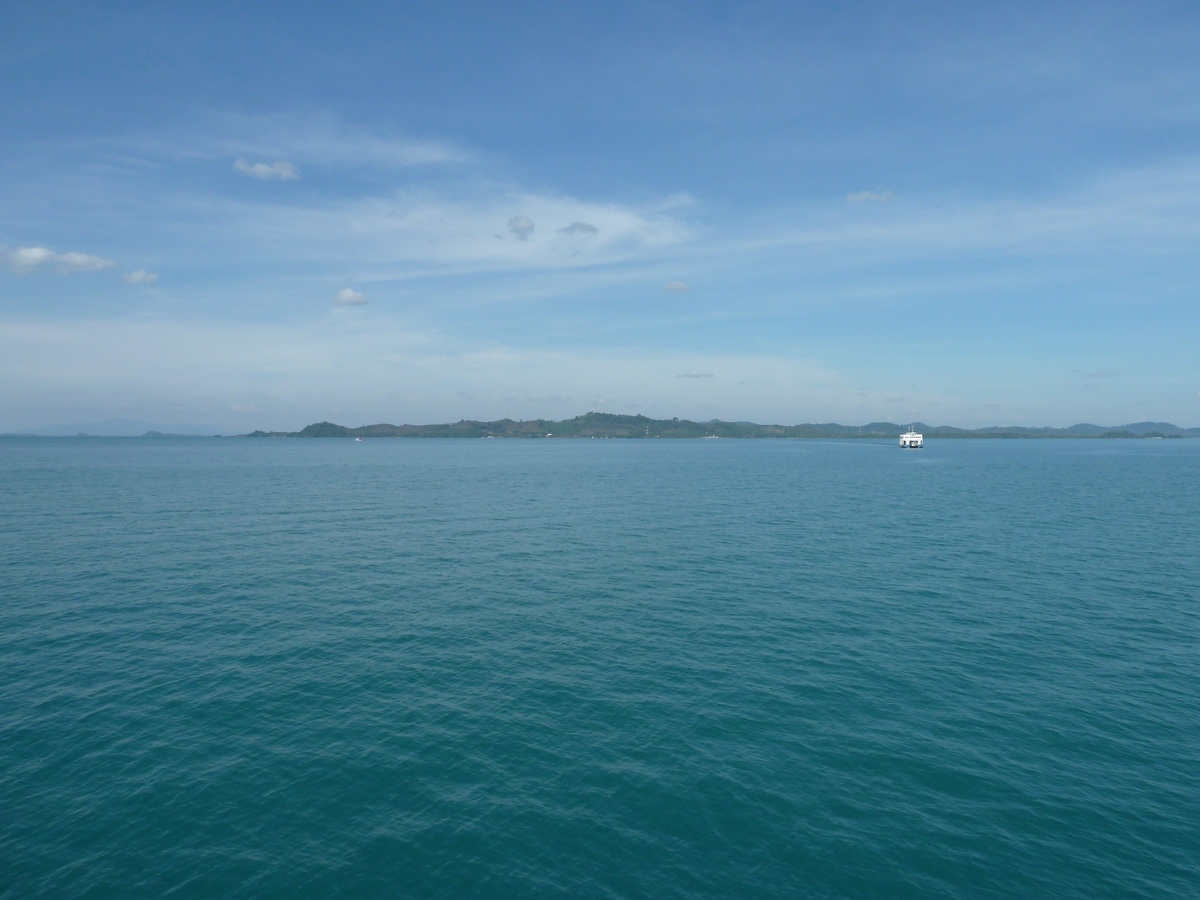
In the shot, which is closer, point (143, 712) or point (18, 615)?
point (143, 712)

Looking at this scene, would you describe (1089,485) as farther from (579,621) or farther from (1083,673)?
(579,621)

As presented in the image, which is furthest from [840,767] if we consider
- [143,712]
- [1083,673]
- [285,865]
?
[143,712]

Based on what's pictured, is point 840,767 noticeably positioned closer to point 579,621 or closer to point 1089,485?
point 579,621

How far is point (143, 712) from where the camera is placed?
37.7 metres

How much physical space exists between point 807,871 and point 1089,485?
186 m

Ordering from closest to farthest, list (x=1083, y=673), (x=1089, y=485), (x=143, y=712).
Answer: (x=143, y=712), (x=1083, y=673), (x=1089, y=485)

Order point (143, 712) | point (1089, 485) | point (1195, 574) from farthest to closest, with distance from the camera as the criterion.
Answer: point (1089, 485)
point (1195, 574)
point (143, 712)

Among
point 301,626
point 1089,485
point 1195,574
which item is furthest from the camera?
point 1089,485

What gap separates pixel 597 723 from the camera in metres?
37.1

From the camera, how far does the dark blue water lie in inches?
1032

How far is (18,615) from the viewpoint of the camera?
177ft

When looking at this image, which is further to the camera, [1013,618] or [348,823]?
[1013,618]

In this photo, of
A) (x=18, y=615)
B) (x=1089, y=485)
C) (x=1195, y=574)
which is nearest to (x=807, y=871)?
(x=18, y=615)

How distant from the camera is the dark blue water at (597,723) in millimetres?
26219
